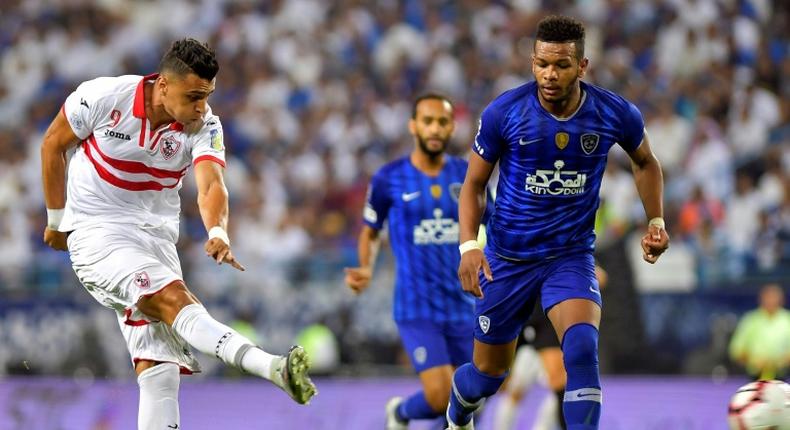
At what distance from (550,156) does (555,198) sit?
10.0 inches

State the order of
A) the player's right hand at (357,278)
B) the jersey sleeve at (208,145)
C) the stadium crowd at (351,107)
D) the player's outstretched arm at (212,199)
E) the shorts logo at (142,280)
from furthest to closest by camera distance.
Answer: the stadium crowd at (351,107), the player's right hand at (357,278), the jersey sleeve at (208,145), the shorts logo at (142,280), the player's outstretched arm at (212,199)

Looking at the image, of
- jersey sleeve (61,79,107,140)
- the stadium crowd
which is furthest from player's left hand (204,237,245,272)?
the stadium crowd

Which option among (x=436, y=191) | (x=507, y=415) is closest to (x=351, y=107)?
(x=507, y=415)

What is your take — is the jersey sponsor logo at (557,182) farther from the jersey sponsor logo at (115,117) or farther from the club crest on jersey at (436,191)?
the jersey sponsor logo at (115,117)

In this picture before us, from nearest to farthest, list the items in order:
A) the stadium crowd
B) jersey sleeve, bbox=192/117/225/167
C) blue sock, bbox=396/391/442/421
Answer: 1. jersey sleeve, bbox=192/117/225/167
2. blue sock, bbox=396/391/442/421
3. the stadium crowd

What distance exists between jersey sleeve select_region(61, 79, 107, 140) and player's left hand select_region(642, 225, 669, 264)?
9.94 ft

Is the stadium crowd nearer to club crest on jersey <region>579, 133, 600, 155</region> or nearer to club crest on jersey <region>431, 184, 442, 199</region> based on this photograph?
club crest on jersey <region>431, 184, 442, 199</region>

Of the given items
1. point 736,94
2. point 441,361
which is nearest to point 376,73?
point 736,94

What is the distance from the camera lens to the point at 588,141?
6840 millimetres

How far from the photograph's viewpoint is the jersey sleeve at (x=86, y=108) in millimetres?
6902

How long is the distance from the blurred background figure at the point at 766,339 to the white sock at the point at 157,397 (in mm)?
7890

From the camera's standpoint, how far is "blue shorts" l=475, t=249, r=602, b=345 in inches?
272

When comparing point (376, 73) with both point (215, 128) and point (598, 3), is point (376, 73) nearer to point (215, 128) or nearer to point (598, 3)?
point (598, 3)

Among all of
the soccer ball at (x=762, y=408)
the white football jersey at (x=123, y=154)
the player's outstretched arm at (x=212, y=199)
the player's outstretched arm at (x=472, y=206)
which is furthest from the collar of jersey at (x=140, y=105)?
the soccer ball at (x=762, y=408)
